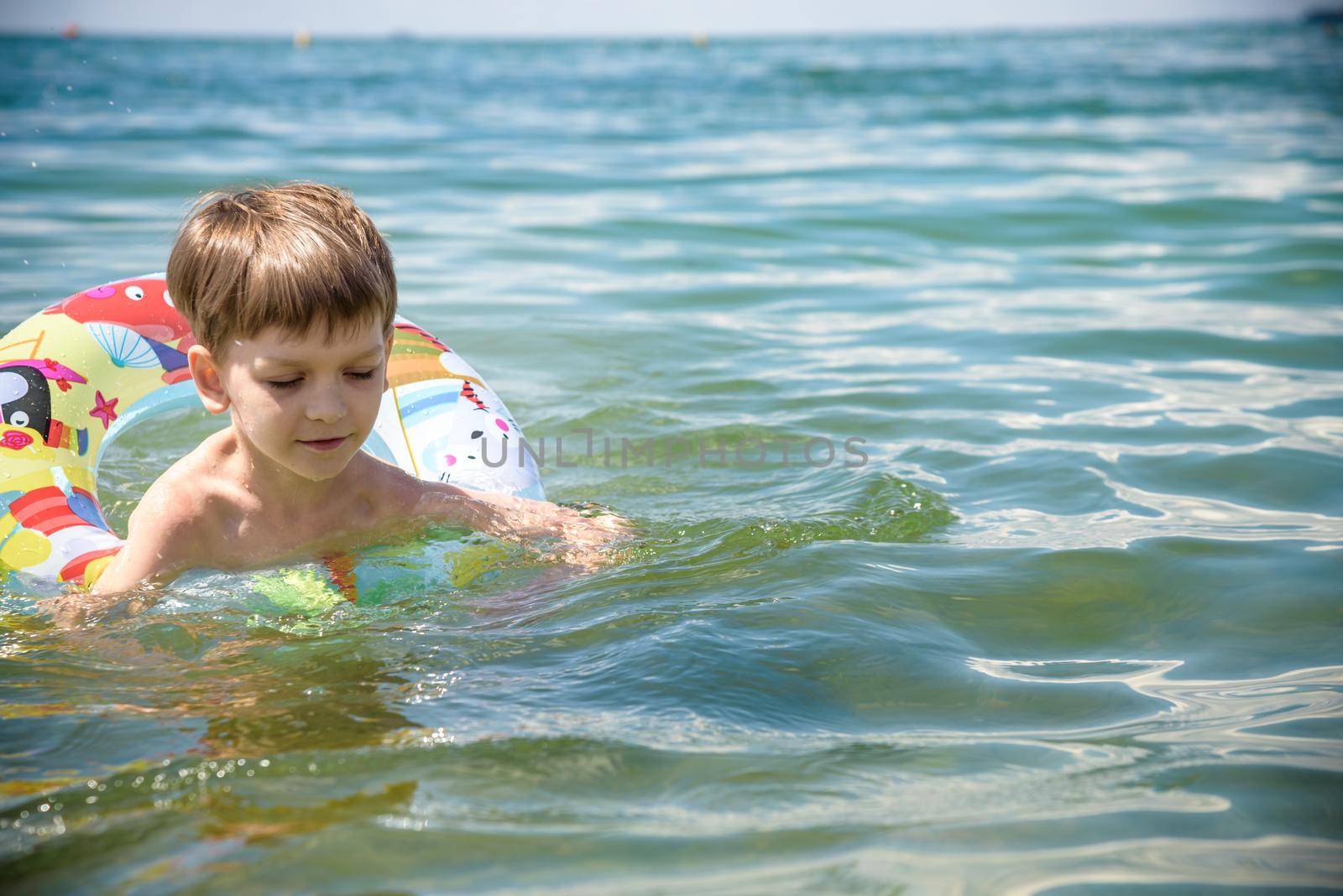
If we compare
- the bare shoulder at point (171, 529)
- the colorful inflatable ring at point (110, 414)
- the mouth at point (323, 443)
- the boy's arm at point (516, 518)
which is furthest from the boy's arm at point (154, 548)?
the boy's arm at point (516, 518)

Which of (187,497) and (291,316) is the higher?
(291,316)

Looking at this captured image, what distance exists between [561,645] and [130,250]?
19.0 feet

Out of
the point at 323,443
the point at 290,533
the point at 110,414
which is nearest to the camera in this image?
the point at 323,443

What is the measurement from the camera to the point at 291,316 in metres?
2.56

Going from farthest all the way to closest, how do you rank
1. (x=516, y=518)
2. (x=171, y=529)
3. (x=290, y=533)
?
(x=516, y=518) < (x=290, y=533) < (x=171, y=529)

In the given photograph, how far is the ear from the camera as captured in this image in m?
2.75

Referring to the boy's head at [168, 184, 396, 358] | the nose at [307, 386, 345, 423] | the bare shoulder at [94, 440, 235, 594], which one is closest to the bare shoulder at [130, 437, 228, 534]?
the bare shoulder at [94, 440, 235, 594]

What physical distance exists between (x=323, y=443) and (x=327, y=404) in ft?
0.41

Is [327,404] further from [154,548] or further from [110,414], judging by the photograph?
[110,414]

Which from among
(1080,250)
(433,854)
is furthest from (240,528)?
(1080,250)

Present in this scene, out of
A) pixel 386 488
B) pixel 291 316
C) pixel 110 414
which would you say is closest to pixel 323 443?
pixel 291 316

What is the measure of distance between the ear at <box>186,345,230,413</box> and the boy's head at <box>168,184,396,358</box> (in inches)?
1.1

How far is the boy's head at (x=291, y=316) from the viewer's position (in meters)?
2.58

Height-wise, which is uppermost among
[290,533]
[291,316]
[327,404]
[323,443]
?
[291,316]
